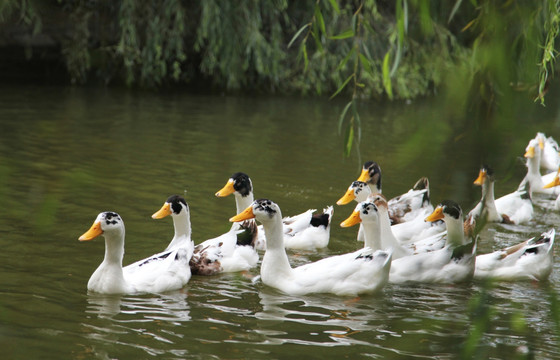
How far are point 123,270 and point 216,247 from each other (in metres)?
0.91

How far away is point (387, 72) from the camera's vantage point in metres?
2.12

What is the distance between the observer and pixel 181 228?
708cm

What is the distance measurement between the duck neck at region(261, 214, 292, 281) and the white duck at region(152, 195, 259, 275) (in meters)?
0.41

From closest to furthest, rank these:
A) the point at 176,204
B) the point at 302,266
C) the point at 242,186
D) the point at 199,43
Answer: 1. the point at 302,266
2. the point at 176,204
3. the point at 242,186
4. the point at 199,43

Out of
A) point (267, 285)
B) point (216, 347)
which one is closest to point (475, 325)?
point (216, 347)

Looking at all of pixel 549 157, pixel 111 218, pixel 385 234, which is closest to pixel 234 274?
pixel 111 218

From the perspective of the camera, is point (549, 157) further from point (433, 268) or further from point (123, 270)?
point (123, 270)

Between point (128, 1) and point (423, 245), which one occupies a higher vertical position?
point (128, 1)

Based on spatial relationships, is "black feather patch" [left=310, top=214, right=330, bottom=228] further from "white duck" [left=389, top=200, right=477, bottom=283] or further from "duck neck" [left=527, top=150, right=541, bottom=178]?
"duck neck" [left=527, top=150, right=541, bottom=178]

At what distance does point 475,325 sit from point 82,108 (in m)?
14.8

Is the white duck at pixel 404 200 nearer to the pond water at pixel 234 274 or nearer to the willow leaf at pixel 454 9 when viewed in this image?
the pond water at pixel 234 274

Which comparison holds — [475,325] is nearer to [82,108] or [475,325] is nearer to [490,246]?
[490,246]

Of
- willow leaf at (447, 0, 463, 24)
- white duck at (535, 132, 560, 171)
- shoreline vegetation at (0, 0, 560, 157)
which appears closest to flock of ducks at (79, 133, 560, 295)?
shoreline vegetation at (0, 0, 560, 157)

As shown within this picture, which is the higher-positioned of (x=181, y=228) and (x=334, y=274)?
(x=181, y=228)
